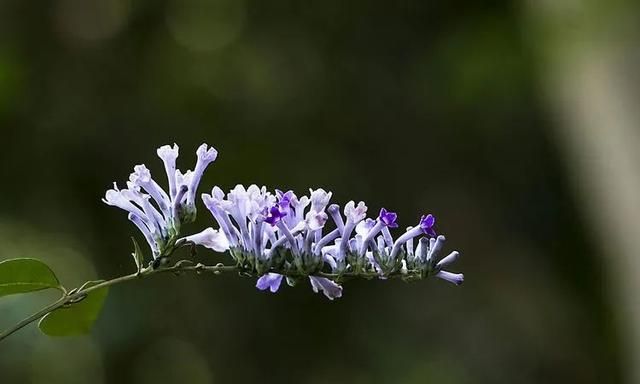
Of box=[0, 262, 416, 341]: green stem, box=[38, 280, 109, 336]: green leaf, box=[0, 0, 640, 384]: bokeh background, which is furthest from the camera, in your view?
box=[0, 0, 640, 384]: bokeh background

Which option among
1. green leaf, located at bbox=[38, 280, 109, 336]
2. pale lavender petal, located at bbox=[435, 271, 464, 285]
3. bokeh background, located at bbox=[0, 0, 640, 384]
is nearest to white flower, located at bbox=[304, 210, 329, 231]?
pale lavender petal, located at bbox=[435, 271, 464, 285]

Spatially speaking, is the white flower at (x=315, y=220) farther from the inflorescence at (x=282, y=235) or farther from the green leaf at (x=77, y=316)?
the green leaf at (x=77, y=316)

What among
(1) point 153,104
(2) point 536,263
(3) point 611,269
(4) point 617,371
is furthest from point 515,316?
(1) point 153,104

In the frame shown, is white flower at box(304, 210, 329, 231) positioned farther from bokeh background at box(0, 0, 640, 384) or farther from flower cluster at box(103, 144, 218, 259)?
bokeh background at box(0, 0, 640, 384)

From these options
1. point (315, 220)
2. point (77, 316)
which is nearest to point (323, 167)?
point (77, 316)

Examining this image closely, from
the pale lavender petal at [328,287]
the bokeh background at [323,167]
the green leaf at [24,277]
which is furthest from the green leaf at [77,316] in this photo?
the bokeh background at [323,167]

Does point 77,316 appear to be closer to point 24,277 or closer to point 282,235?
point 24,277
